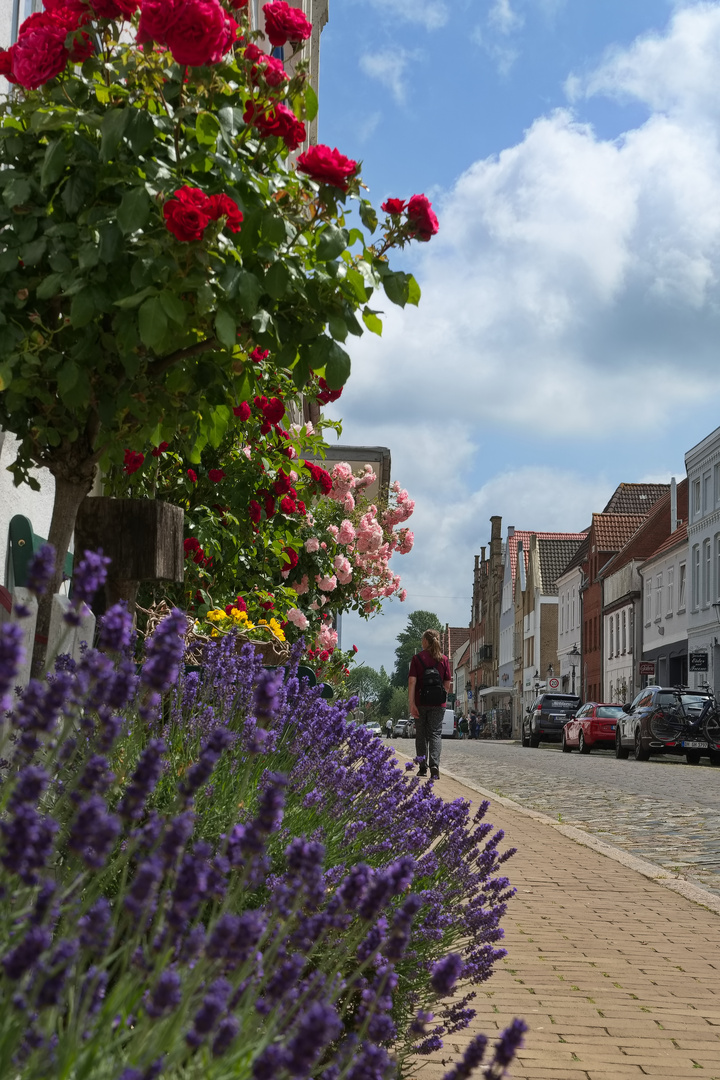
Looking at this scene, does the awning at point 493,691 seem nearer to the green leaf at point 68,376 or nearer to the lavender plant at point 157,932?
the green leaf at point 68,376

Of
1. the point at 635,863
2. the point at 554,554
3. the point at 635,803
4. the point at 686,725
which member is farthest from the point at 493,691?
the point at 635,863

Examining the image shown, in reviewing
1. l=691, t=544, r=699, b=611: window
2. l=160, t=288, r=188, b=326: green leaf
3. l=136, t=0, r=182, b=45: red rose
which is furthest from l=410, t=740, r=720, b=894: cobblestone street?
l=691, t=544, r=699, b=611: window

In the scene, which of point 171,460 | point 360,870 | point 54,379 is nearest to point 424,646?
point 171,460

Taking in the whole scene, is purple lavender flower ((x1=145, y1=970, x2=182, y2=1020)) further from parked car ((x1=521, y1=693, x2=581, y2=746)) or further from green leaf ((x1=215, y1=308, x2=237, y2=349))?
parked car ((x1=521, y1=693, x2=581, y2=746))

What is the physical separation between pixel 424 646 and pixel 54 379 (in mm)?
11093

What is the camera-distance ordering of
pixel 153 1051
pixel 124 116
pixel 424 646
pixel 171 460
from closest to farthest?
1. pixel 153 1051
2. pixel 124 116
3. pixel 171 460
4. pixel 424 646

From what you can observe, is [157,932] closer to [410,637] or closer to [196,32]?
[196,32]

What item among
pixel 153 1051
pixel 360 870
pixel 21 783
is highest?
pixel 21 783

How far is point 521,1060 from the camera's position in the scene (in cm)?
405

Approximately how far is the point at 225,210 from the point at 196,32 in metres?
0.51

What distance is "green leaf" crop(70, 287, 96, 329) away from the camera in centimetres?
394

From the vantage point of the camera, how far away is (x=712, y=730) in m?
29.7

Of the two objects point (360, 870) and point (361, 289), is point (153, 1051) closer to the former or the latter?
point (360, 870)

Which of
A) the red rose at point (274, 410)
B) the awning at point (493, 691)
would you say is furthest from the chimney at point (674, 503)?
the red rose at point (274, 410)
